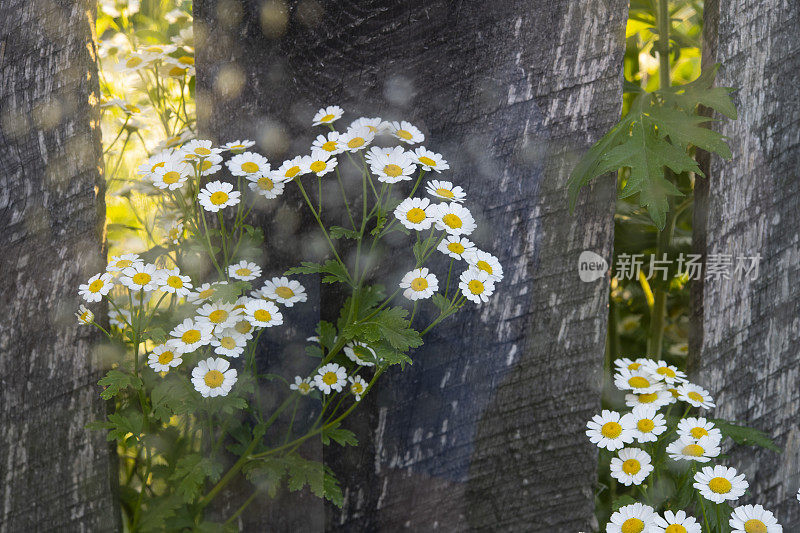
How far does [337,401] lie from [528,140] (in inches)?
26.7

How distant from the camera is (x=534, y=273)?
1459mm

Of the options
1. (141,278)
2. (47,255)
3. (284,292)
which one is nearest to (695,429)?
(284,292)

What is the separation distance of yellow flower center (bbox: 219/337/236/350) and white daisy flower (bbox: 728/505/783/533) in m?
0.96

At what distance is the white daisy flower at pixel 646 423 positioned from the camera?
132cm

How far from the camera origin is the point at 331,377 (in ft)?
4.43

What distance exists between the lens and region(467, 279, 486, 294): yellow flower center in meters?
1.26

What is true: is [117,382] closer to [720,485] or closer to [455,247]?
[455,247]

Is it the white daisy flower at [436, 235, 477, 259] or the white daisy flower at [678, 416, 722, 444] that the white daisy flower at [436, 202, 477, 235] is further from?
the white daisy flower at [678, 416, 722, 444]

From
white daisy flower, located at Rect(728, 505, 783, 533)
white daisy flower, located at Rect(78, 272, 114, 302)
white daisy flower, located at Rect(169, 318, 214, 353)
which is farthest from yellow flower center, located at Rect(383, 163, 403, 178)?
white daisy flower, located at Rect(728, 505, 783, 533)

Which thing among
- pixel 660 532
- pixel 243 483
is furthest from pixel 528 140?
pixel 243 483

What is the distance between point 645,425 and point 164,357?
933 millimetres

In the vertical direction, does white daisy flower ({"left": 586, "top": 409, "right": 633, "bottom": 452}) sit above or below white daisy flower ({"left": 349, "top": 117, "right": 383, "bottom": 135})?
below

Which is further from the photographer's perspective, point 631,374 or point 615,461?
point 631,374

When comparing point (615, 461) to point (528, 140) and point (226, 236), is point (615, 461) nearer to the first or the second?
point (528, 140)
